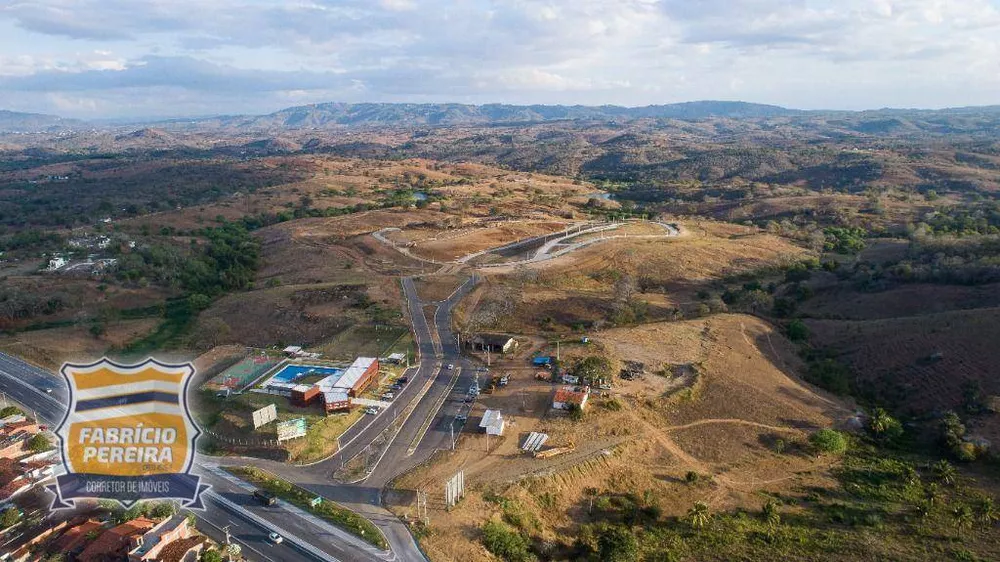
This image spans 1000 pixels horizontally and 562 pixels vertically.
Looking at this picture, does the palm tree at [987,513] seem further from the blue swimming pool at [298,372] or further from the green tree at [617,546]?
the blue swimming pool at [298,372]

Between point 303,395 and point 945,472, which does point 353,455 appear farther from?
point 945,472

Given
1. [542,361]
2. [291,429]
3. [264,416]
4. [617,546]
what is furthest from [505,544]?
[542,361]

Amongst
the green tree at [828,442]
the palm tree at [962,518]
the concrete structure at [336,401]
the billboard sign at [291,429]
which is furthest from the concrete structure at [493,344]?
the palm tree at [962,518]

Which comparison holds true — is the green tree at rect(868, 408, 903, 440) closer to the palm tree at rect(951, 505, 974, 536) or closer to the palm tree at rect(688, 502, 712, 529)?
the palm tree at rect(951, 505, 974, 536)

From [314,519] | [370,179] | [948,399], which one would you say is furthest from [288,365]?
[370,179]

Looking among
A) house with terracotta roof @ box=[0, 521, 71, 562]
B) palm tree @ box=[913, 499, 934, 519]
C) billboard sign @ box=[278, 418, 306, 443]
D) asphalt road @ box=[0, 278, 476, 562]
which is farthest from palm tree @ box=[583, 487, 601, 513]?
house with terracotta roof @ box=[0, 521, 71, 562]

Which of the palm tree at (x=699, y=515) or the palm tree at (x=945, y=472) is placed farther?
the palm tree at (x=945, y=472)
